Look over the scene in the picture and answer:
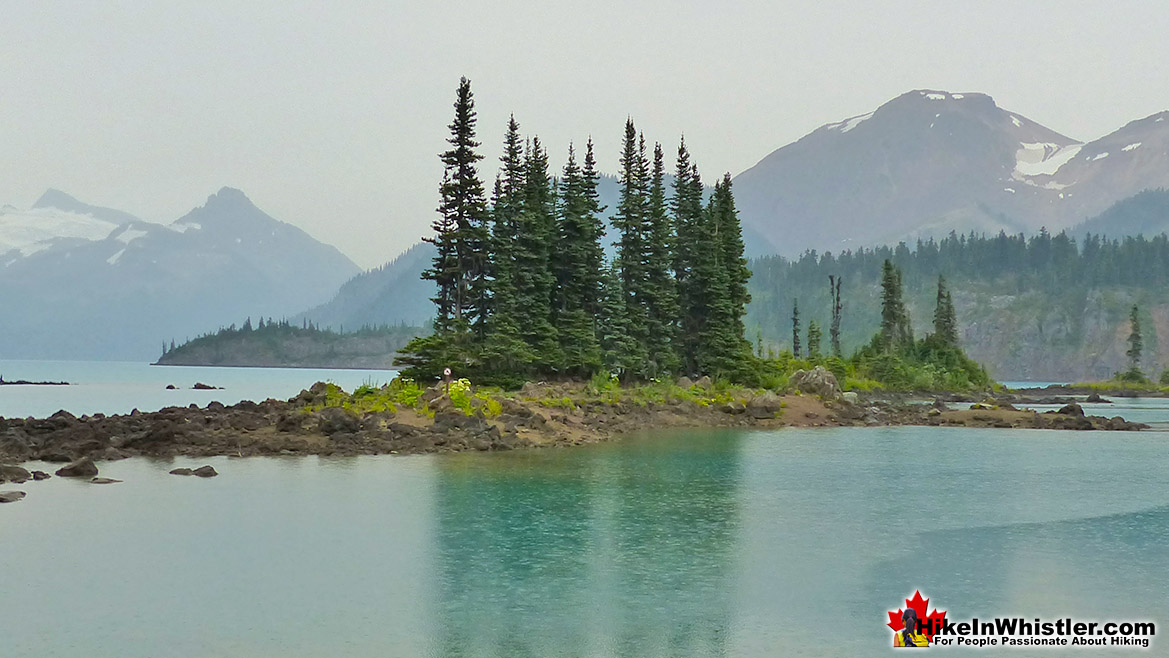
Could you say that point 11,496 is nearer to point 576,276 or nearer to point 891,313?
point 576,276

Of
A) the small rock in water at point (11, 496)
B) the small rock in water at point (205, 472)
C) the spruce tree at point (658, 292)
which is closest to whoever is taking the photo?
the small rock in water at point (11, 496)

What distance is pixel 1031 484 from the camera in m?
36.1

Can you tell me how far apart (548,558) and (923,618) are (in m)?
8.07

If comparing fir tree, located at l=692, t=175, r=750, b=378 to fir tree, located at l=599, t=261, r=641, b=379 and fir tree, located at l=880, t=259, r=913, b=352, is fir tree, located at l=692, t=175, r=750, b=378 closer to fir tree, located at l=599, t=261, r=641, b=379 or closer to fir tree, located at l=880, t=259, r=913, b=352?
fir tree, located at l=599, t=261, r=641, b=379

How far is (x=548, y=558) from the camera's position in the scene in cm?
2125

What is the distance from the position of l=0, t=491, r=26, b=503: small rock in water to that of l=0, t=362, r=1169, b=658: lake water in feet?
1.53

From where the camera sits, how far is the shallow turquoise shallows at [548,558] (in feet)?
50.9

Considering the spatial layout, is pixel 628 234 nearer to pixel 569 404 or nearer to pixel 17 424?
pixel 569 404

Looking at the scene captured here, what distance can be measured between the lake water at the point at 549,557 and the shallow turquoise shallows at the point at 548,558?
0.26ft

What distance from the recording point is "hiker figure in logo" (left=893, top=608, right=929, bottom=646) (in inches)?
605

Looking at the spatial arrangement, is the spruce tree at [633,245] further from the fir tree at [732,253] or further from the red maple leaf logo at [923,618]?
the red maple leaf logo at [923,618]

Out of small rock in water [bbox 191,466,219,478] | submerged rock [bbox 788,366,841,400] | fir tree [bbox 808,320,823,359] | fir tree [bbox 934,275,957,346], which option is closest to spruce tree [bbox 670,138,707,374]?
submerged rock [bbox 788,366,841,400]

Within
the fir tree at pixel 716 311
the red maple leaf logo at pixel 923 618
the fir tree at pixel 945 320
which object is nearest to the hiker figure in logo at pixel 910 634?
the red maple leaf logo at pixel 923 618

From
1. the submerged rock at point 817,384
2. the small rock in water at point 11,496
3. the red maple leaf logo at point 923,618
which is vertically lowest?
the red maple leaf logo at point 923,618
